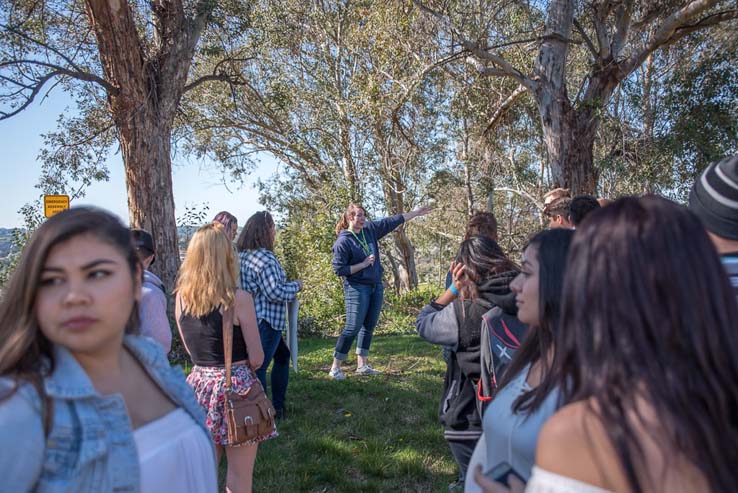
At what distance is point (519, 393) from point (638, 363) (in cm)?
77

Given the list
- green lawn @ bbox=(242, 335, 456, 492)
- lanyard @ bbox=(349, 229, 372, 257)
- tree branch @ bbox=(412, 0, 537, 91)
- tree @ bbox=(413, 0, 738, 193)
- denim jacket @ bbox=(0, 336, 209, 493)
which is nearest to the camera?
denim jacket @ bbox=(0, 336, 209, 493)

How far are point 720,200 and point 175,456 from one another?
180 cm

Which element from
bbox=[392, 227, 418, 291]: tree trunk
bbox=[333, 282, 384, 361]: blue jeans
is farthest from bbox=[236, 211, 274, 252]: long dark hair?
bbox=[392, 227, 418, 291]: tree trunk

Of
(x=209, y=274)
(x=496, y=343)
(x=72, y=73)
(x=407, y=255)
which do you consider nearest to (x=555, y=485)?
(x=496, y=343)

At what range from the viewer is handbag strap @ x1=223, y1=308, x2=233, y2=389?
315 cm

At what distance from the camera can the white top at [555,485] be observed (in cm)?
107

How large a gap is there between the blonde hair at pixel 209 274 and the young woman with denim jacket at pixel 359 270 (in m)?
3.34

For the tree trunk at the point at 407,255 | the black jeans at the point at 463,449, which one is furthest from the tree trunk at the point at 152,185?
the tree trunk at the point at 407,255

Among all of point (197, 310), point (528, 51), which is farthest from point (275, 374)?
point (528, 51)

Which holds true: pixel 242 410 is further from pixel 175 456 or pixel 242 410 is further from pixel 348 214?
pixel 348 214

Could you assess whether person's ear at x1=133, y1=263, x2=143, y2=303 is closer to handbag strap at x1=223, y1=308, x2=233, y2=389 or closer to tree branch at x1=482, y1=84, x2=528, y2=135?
handbag strap at x1=223, y1=308, x2=233, y2=389

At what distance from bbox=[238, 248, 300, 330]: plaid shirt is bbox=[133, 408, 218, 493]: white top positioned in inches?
129

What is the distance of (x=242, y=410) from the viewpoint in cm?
308

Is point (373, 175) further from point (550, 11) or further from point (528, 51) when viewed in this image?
point (550, 11)
